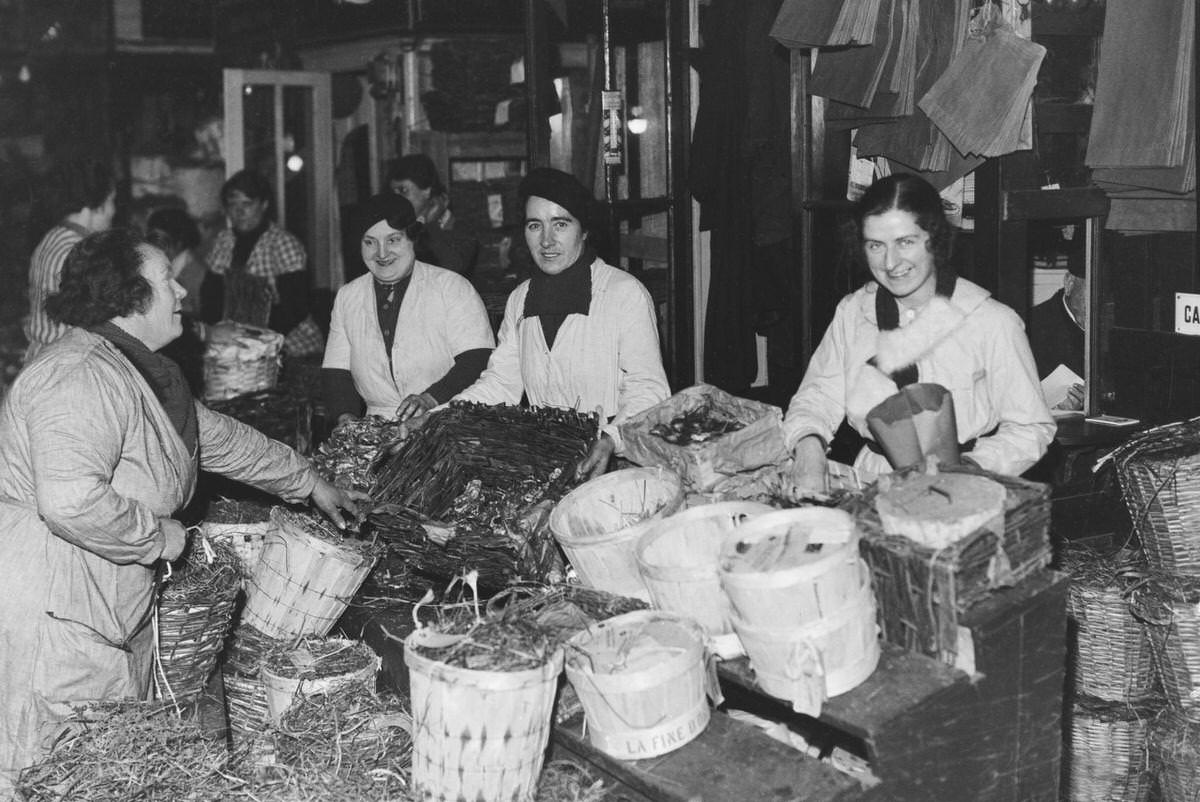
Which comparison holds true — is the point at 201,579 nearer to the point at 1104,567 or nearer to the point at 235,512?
the point at 235,512

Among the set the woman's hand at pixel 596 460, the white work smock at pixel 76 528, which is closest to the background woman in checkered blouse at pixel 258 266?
the white work smock at pixel 76 528

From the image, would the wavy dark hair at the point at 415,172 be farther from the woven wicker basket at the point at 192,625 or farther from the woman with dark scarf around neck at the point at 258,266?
the woven wicker basket at the point at 192,625

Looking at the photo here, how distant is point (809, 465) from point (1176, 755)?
1.62m

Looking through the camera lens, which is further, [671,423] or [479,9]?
[479,9]

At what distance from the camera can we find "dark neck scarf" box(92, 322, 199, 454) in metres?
3.99

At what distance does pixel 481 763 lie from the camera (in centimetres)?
289

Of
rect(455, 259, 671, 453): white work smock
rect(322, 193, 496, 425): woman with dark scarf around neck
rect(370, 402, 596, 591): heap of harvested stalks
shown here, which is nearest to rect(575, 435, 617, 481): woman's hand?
rect(370, 402, 596, 591): heap of harvested stalks

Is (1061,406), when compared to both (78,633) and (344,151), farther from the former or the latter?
(344,151)

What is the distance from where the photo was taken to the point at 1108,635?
14.7 feet

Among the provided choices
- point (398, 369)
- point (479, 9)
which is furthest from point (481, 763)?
point (479, 9)

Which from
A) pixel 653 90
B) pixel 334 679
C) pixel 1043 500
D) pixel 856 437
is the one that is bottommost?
pixel 334 679

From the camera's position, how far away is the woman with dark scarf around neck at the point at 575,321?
A: 15.8 ft

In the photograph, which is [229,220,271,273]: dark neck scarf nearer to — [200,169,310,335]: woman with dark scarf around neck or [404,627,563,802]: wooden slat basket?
[200,169,310,335]: woman with dark scarf around neck

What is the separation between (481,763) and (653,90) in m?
4.60
